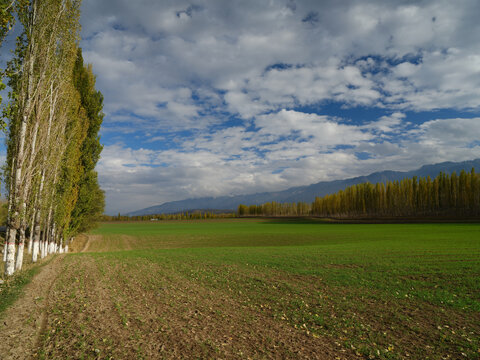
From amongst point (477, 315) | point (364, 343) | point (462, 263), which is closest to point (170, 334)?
point (364, 343)

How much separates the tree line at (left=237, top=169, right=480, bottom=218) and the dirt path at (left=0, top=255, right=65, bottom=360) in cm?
12436

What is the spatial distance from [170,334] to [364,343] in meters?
6.37

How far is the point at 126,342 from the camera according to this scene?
7.96 metres

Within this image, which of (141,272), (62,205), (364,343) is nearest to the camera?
(364,343)

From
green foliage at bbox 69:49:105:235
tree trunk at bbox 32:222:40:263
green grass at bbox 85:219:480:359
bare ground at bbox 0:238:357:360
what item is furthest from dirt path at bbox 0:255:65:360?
green foliage at bbox 69:49:105:235

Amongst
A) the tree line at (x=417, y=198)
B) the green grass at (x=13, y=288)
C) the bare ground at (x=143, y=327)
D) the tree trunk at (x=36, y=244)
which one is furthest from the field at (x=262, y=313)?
the tree line at (x=417, y=198)

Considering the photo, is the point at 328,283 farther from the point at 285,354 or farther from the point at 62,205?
the point at 62,205

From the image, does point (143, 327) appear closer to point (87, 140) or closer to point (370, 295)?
point (370, 295)

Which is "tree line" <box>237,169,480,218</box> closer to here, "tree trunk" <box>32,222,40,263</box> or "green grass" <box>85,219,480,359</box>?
"green grass" <box>85,219,480,359</box>

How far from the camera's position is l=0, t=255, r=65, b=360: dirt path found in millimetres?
7348

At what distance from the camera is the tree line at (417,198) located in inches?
4178

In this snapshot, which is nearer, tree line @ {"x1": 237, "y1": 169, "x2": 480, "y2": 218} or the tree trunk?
the tree trunk

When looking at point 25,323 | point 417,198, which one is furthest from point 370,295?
point 417,198

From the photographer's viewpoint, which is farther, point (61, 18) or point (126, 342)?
point (61, 18)
